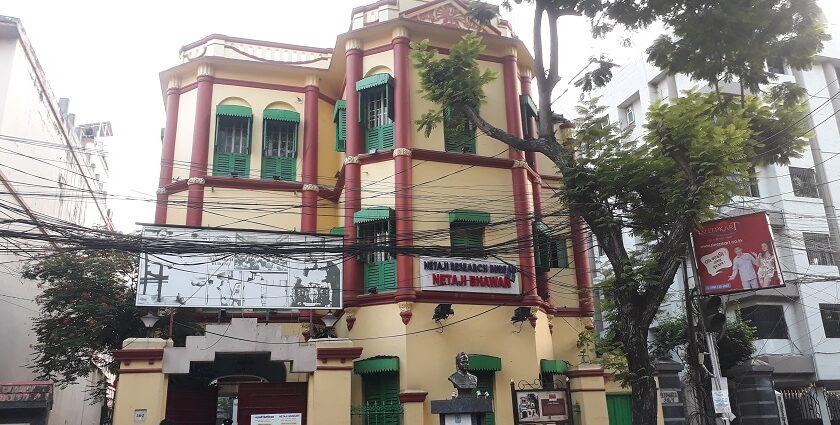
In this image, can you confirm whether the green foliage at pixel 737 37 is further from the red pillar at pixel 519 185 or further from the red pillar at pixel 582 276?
the red pillar at pixel 582 276

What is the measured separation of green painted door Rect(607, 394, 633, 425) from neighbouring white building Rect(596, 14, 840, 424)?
6801mm

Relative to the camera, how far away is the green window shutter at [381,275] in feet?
54.6

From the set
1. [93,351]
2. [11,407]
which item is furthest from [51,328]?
[11,407]

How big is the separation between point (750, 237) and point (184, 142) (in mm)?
15308

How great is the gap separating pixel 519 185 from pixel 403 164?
A: 335cm

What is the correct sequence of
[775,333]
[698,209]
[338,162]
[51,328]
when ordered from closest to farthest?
1. [698,209]
2. [51,328]
3. [338,162]
4. [775,333]

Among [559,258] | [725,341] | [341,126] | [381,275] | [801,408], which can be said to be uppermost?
[341,126]

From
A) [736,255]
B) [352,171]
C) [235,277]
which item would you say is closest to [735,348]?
[736,255]

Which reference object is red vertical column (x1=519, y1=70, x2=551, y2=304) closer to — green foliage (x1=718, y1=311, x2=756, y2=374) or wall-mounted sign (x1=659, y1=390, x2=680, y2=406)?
wall-mounted sign (x1=659, y1=390, x2=680, y2=406)

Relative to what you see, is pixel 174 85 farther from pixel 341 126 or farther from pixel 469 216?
pixel 469 216

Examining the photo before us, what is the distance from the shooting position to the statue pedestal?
11.2 m

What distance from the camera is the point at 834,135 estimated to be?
29.9m

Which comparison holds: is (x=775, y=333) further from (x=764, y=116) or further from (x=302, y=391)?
(x=302, y=391)

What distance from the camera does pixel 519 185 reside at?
18.1 meters
